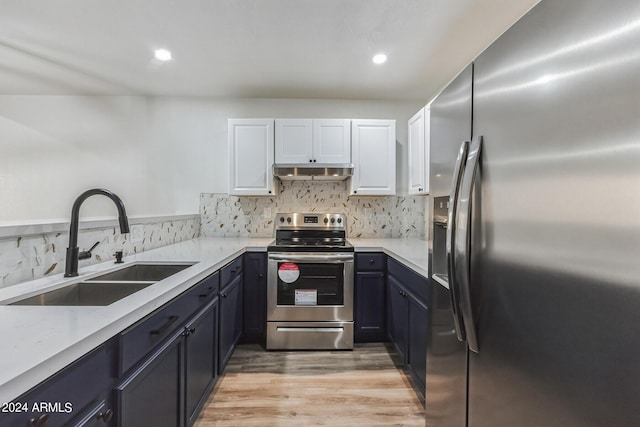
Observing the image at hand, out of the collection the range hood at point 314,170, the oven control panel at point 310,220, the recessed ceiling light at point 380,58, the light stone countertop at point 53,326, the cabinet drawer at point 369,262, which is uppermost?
the recessed ceiling light at point 380,58

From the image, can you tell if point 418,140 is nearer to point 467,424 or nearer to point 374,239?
point 374,239

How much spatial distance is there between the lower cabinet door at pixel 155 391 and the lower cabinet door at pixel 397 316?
1487 millimetres

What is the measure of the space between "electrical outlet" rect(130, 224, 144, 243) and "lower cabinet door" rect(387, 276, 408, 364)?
77.8 inches

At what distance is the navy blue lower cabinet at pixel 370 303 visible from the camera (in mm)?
2635

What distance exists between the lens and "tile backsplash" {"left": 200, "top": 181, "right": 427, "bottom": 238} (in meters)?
3.34

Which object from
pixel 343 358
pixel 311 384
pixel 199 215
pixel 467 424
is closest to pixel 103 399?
pixel 467 424

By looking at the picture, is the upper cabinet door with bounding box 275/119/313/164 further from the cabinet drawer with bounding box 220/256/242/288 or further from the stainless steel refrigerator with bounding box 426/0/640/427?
the stainless steel refrigerator with bounding box 426/0/640/427

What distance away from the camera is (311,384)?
6.79 ft

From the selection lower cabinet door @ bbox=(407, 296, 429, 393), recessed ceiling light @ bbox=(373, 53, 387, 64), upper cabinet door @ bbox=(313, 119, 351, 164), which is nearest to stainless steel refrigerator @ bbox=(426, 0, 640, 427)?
lower cabinet door @ bbox=(407, 296, 429, 393)

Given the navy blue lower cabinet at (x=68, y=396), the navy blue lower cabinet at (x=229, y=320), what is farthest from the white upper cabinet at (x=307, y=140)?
the navy blue lower cabinet at (x=68, y=396)

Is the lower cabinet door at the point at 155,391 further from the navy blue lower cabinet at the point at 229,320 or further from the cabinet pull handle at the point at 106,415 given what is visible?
the navy blue lower cabinet at the point at 229,320

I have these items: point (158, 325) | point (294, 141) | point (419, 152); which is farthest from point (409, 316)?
point (294, 141)

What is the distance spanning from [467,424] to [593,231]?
85 centimetres

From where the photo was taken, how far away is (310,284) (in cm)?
258
